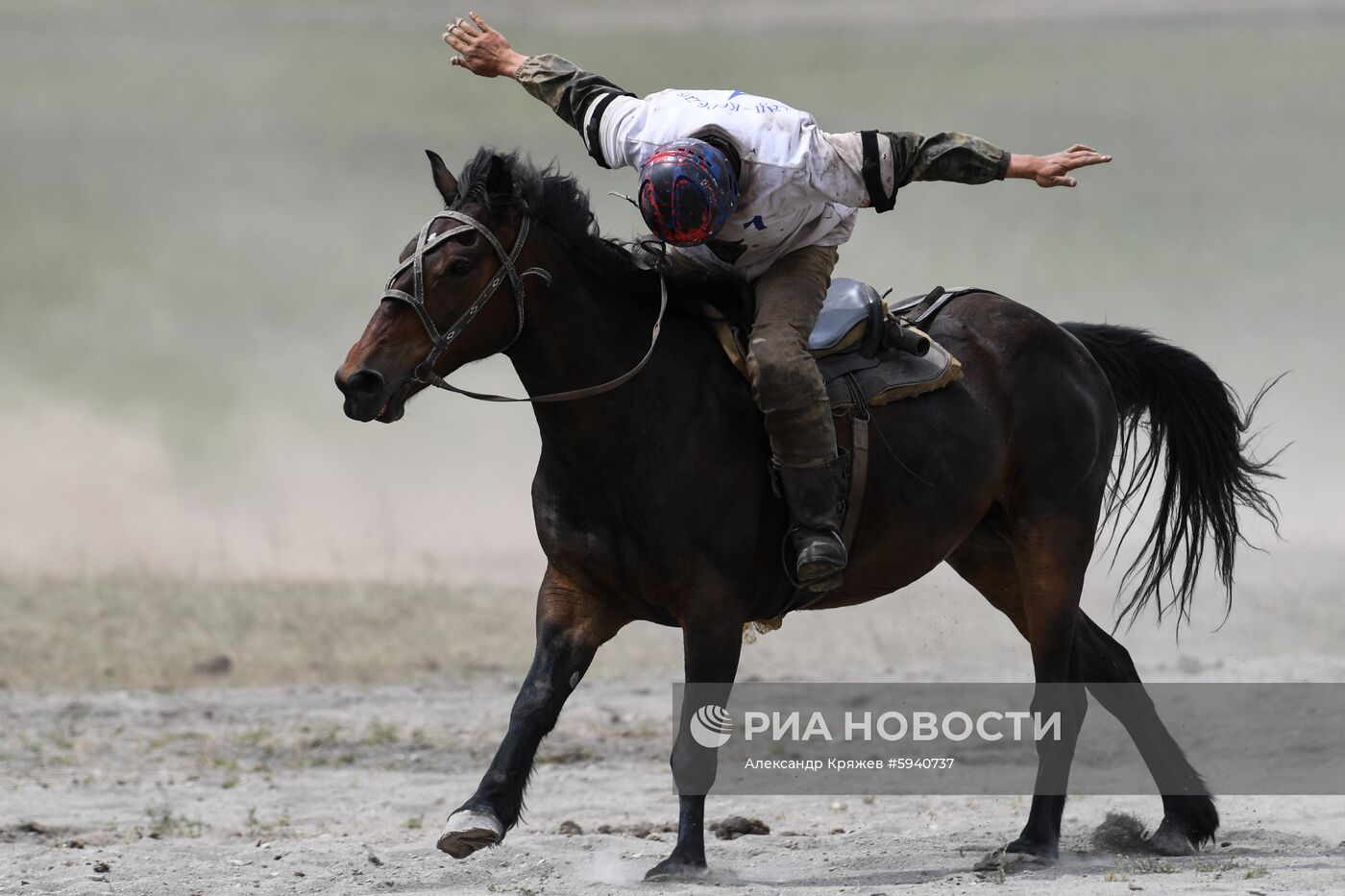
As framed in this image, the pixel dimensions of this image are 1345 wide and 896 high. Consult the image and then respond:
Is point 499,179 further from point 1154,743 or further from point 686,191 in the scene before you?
point 1154,743

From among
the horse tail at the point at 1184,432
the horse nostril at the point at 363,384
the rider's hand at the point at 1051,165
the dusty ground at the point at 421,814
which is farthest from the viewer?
the horse tail at the point at 1184,432

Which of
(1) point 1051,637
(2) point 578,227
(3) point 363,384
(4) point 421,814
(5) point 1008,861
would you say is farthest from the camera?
(4) point 421,814

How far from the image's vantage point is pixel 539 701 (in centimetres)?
561

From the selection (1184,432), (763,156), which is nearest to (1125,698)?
(1184,432)

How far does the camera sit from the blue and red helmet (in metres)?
5.31

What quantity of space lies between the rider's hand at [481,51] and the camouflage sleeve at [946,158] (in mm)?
1370

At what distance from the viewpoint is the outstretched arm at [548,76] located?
5.84 meters

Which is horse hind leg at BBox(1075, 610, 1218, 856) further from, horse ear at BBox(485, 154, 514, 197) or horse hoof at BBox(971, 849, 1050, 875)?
horse ear at BBox(485, 154, 514, 197)

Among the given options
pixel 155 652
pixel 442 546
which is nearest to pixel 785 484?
pixel 155 652

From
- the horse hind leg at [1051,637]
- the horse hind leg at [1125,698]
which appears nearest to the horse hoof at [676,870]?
the horse hind leg at [1051,637]

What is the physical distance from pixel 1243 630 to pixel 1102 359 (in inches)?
316

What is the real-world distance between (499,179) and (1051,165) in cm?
195

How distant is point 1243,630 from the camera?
1454cm

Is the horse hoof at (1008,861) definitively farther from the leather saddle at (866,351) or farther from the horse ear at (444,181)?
the horse ear at (444,181)
